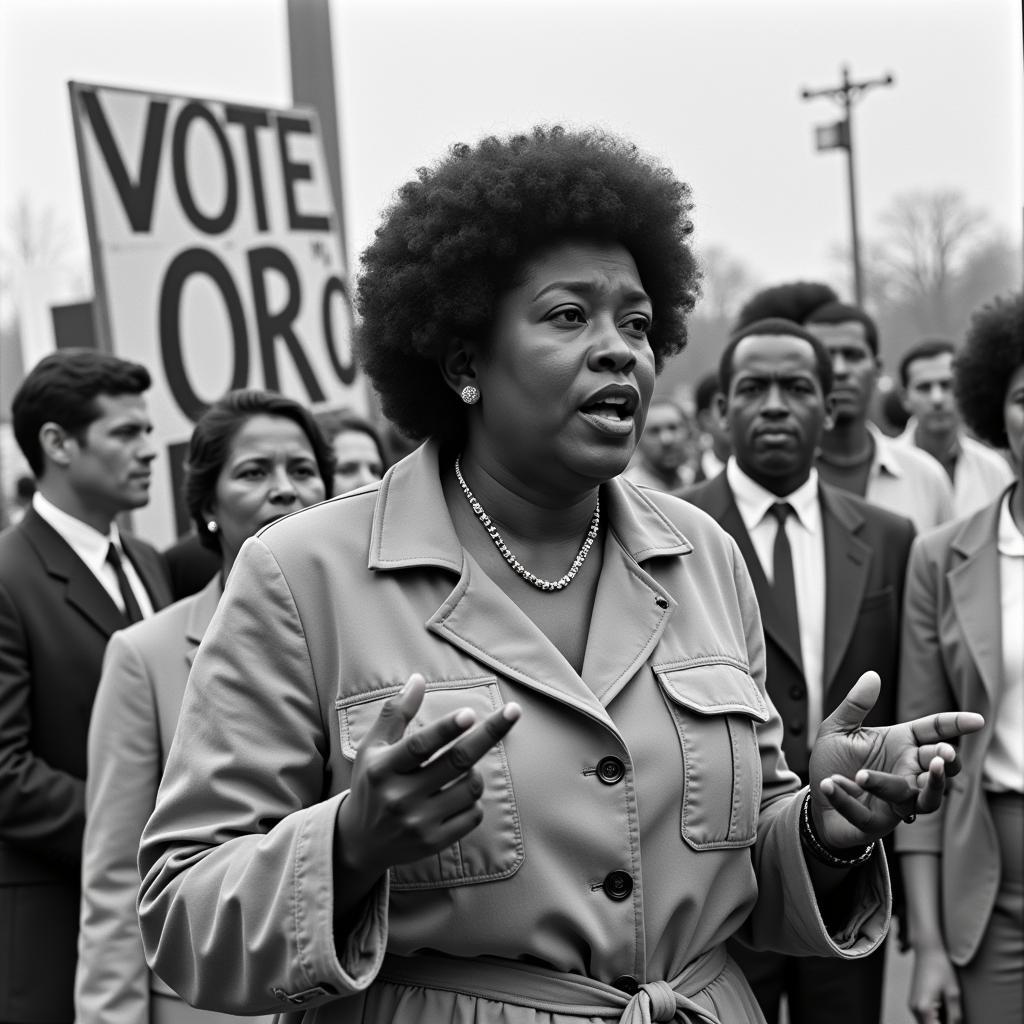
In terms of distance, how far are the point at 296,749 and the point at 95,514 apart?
8.89 ft

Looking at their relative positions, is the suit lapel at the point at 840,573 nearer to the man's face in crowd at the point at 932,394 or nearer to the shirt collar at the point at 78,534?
the shirt collar at the point at 78,534

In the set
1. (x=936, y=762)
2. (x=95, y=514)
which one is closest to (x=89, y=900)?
(x=95, y=514)

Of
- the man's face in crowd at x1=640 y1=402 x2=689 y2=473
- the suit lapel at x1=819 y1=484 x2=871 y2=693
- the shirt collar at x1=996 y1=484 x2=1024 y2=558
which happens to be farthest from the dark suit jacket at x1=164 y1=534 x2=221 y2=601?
the man's face in crowd at x1=640 y1=402 x2=689 y2=473

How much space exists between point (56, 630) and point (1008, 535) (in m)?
2.59

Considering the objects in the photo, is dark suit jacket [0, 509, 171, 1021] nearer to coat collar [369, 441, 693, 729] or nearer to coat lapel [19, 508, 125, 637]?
coat lapel [19, 508, 125, 637]

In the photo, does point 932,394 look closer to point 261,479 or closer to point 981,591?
point 981,591

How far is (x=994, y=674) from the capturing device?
12.5 feet

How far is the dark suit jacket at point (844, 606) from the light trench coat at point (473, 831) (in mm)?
1827

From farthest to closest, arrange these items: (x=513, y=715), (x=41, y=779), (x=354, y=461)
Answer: (x=354, y=461) < (x=41, y=779) < (x=513, y=715)

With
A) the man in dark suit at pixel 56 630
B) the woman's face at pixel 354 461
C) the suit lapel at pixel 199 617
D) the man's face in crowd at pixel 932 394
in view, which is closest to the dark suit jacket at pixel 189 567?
the man in dark suit at pixel 56 630

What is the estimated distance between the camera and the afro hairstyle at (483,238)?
91.4 inches

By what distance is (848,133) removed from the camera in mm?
21797

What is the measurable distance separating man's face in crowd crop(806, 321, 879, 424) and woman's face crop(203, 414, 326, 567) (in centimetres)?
244

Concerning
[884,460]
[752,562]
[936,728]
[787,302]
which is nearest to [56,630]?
[752,562]
